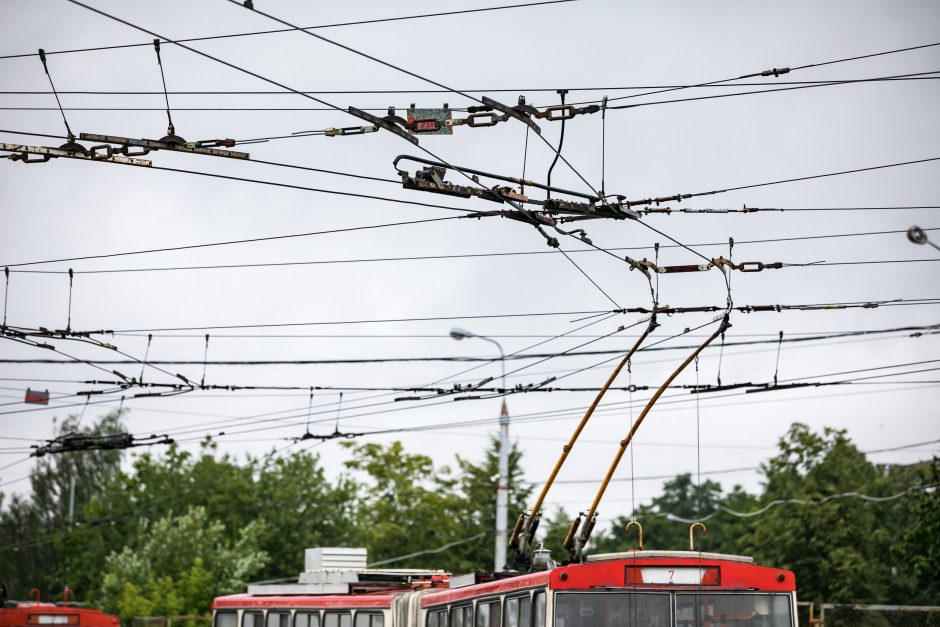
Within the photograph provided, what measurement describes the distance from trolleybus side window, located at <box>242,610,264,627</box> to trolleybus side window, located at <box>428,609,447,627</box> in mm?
5298

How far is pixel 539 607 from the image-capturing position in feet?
52.2

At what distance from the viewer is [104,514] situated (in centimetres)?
6719

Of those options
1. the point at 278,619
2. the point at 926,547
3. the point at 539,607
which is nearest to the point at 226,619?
the point at 278,619

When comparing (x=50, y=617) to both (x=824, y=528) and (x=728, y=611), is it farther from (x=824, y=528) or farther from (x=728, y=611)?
(x=824, y=528)

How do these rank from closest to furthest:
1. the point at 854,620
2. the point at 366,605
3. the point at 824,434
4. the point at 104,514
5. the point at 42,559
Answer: the point at 366,605
the point at 854,620
the point at 824,434
the point at 104,514
the point at 42,559

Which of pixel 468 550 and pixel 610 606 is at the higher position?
pixel 468 550

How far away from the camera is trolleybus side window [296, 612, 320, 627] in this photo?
23.4m

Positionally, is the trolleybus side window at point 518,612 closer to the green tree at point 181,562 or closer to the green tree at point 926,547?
the green tree at point 926,547

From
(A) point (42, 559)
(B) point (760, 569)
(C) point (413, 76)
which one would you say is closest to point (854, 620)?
(B) point (760, 569)

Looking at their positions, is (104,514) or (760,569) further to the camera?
(104,514)

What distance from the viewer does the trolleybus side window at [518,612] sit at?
16.2 meters

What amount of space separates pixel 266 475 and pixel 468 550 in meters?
19.4

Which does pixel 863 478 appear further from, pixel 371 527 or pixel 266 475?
pixel 266 475

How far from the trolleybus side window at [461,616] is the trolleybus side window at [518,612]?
1.43 m
